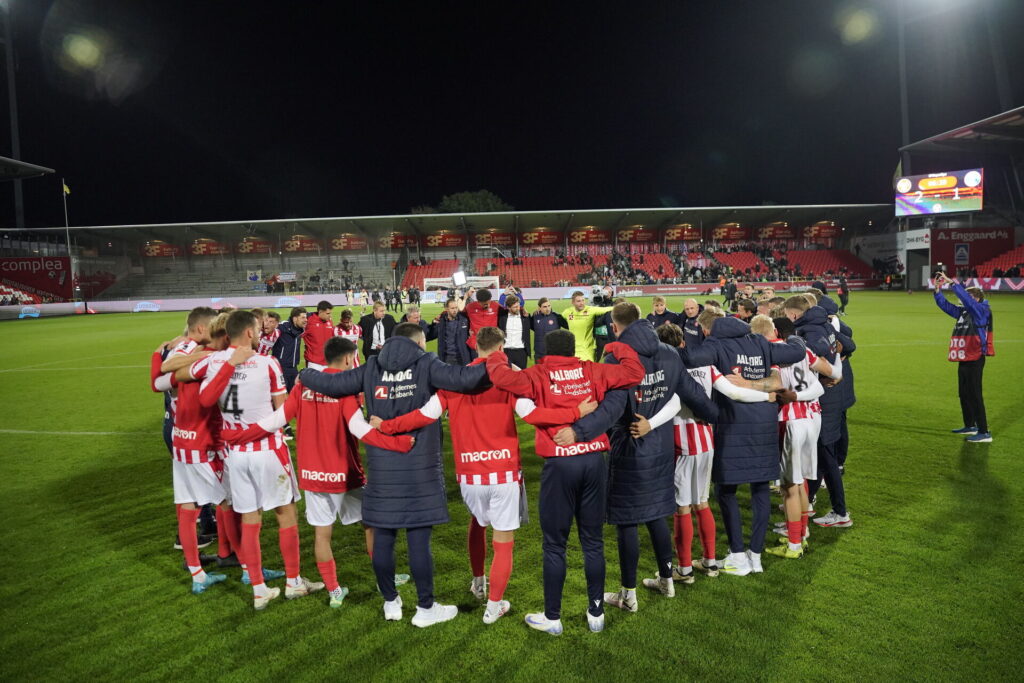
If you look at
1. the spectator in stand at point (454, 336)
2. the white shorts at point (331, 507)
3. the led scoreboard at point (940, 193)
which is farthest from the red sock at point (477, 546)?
the led scoreboard at point (940, 193)

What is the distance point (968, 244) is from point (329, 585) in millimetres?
60383

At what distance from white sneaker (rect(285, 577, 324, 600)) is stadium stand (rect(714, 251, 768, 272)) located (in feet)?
189

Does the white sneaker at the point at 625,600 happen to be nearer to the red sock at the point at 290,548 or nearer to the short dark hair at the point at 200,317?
the red sock at the point at 290,548

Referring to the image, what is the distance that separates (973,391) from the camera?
26.6 ft

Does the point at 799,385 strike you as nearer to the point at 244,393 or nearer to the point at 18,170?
the point at 244,393

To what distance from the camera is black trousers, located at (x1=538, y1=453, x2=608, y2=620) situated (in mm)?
3678

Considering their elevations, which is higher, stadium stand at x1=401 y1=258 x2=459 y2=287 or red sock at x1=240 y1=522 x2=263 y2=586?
stadium stand at x1=401 y1=258 x2=459 y2=287

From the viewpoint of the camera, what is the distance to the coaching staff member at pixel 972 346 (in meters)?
7.98

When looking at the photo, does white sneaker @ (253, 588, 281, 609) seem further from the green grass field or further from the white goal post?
the white goal post

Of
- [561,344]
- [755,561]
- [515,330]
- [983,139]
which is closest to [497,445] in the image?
[561,344]

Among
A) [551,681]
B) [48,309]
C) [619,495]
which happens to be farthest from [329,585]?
[48,309]

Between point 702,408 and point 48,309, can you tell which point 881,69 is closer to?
point 702,408

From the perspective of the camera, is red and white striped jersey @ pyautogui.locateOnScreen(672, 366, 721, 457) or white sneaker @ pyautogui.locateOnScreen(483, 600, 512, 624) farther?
red and white striped jersey @ pyautogui.locateOnScreen(672, 366, 721, 457)

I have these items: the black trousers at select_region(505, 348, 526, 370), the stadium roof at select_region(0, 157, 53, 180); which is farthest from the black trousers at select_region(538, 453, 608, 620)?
the stadium roof at select_region(0, 157, 53, 180)
